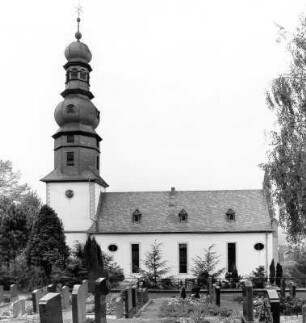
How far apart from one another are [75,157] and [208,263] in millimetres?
12583

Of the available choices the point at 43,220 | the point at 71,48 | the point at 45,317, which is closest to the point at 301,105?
the point at 45,317

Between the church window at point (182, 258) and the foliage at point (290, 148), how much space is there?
16477 mm

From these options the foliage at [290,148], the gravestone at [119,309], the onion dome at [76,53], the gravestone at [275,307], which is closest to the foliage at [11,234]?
the onion dome at [76,53]

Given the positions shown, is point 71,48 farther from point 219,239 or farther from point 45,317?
point 45,317

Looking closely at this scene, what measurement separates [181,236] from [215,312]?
1702cm

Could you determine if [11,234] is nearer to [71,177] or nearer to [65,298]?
[71,177]

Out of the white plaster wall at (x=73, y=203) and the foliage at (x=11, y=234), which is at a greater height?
the white plaster wall at (x=73, y=203)

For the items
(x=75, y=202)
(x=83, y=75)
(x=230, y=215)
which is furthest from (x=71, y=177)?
(x=230, y=215)

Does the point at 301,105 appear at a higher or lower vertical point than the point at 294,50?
lower

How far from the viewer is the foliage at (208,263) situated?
3300 centimetres

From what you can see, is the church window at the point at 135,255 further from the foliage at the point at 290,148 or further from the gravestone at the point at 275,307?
the gravestone at the point at 275,307

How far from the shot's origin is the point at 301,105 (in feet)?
59.0

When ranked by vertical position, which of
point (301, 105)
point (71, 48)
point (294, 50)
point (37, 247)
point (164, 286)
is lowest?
point (164, 286)

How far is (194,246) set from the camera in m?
34.3
